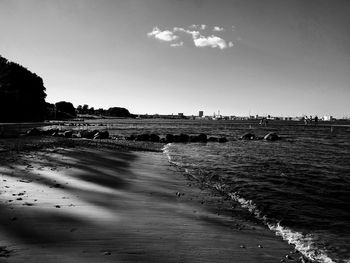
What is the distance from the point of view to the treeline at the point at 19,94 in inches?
3590

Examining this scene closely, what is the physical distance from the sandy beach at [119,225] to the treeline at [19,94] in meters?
83.7

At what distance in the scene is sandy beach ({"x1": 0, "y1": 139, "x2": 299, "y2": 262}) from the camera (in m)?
5.87

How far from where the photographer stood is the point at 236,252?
6.62 metres

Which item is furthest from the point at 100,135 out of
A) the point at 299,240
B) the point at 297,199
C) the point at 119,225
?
the point at 299,240

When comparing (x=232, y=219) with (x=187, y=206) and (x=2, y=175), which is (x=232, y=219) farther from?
(x=2, y=175)

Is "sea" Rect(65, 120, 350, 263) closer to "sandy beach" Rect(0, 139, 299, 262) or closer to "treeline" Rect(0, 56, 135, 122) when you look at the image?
"sandy beach" Rect(0, 139, 299, 262)

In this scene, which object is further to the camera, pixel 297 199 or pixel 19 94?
pixel 19 94

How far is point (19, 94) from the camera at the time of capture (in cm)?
10000

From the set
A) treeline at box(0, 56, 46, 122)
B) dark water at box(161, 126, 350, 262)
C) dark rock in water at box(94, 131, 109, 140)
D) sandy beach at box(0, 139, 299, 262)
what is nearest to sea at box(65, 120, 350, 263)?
dark water at box(161, 126, 350, 262)

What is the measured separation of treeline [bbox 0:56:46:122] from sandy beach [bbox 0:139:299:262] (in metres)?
83.7

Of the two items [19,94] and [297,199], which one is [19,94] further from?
[297,199]

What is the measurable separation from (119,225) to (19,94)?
106653mm

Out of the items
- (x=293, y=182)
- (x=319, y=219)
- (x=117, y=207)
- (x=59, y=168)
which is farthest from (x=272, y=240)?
(x=59, y=168)

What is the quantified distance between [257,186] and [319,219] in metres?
5.03
